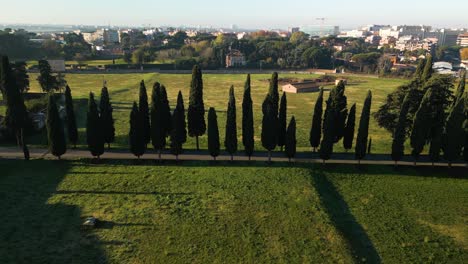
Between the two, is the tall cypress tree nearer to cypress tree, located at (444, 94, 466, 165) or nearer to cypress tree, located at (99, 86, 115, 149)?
cypress tree, located at (99, 86, 115, 149)

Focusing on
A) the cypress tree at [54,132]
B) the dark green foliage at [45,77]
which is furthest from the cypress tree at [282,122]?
the dark green foliage at [45,77]

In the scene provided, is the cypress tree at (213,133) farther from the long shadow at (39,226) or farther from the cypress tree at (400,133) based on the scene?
the cypress tree at (400,133)

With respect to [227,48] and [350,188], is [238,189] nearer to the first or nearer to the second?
[350,188]

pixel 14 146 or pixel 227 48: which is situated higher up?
pixel 227 48

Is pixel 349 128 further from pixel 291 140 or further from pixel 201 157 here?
pixel 201 157

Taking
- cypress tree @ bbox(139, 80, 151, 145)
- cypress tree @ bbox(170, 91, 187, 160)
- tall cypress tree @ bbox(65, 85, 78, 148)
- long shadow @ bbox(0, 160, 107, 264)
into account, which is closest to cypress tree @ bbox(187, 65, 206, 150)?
cypress tree @ bbox(170, 91, 187, 160)

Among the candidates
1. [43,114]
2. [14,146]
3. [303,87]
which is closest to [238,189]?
[14,146]
